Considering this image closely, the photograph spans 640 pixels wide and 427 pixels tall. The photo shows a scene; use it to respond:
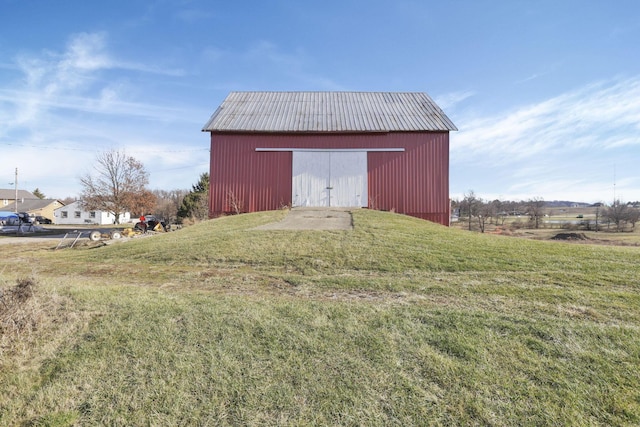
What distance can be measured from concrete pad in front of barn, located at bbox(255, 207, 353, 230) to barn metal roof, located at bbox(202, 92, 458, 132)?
4544 mm

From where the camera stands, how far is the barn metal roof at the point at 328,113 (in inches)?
618

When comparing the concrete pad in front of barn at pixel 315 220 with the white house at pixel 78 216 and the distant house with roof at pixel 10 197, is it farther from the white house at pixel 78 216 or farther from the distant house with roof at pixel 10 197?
the distant house with roof at pixel 10 197

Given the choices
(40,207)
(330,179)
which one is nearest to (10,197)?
(40,207)

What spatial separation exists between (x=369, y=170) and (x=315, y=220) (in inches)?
208

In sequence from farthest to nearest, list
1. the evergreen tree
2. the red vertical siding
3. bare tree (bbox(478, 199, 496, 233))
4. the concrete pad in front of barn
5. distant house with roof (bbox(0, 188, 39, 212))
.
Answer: distant house with roof (bbox(0, 188, 39, 212)), bare tree (bbox(478, 199, 496, 233)), the evergreen tree, the red vertical siding, the concrete pad in front of barn

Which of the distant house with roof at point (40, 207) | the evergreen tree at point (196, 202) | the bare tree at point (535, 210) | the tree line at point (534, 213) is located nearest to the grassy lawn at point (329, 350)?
the evergreen tree at point (196, 202)

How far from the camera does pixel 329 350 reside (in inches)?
117

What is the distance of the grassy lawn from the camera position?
7.30 ft

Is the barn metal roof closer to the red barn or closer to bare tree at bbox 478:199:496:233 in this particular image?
the red barn

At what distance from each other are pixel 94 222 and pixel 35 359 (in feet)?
219

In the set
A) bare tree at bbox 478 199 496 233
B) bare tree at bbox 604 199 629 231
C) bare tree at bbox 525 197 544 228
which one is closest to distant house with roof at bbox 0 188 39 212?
bare tree at bbox 478 199 496 233

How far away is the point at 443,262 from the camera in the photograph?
22.0 feet

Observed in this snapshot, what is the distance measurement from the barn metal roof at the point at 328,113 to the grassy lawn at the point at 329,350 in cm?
1132

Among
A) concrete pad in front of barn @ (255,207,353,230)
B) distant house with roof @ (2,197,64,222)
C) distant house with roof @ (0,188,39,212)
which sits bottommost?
concrete pad in front of barn @ (255,207,353,230)
